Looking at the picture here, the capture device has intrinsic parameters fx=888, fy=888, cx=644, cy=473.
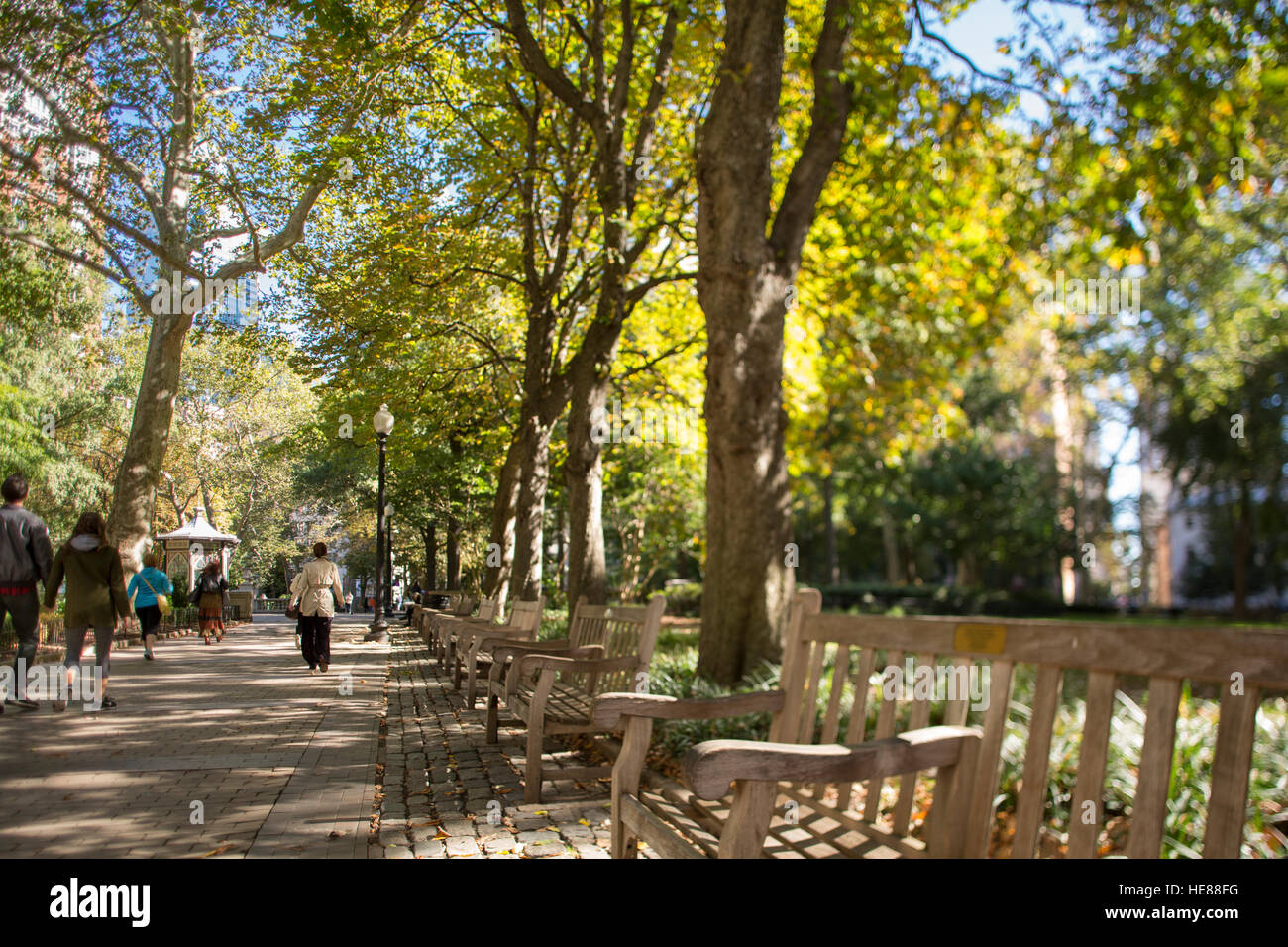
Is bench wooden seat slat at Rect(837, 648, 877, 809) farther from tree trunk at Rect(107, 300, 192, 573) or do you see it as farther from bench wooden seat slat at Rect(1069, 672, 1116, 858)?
tree trunk at Rect(107, 300, 192, 573)

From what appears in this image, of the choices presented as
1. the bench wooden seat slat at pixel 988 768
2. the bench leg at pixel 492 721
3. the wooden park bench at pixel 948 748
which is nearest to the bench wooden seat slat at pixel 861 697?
the wooden park bench at pixel 948 748

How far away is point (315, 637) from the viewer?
1156 cm

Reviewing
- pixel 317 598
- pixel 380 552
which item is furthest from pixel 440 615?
pixel 317 598

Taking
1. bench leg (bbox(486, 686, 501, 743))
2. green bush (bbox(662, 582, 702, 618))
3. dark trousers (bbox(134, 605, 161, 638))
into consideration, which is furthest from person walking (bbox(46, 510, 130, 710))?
green bush (bbox(662, 582, 702, 618))

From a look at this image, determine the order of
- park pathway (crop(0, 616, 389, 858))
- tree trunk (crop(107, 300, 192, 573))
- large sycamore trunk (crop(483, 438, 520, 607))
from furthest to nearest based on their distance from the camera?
large sycamore trunk (crop(483, 438, 520, 607)), tree trunk (crop(107, 300, 192, 573)), park pathway (crop(0, 616, 389, 858))

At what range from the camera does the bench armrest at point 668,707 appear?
9.79 ft

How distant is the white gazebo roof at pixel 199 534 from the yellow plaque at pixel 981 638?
19.3 feet

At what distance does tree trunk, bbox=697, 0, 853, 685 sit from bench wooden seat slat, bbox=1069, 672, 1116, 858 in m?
4.81

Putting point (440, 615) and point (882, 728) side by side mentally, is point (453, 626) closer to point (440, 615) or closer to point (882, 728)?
point (440, 615)

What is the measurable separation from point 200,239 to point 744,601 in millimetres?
4572

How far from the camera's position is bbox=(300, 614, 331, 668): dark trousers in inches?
446

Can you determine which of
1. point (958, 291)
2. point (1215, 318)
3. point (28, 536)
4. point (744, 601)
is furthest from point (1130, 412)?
point (28, 536)

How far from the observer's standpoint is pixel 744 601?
682 centimetres

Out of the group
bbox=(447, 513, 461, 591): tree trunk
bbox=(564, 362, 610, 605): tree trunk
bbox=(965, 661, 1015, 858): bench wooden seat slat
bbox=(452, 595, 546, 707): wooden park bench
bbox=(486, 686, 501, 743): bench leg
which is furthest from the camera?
bbox=(447, 513, 461, 591): tree trunk
